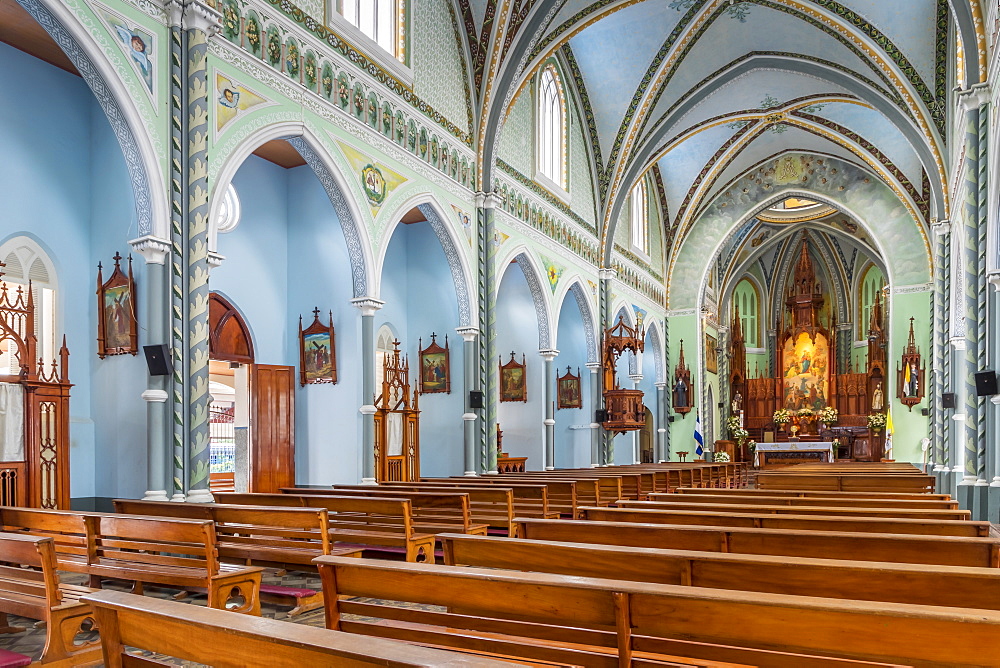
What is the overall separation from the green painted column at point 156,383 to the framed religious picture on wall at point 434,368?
9.04 meters

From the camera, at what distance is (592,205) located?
21.3 metres

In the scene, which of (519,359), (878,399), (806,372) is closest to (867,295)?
(806,372)

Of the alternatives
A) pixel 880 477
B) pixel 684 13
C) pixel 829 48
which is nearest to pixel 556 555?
pixel 880 477

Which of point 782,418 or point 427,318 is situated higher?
point 427,318

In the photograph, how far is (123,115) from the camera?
8.33 m

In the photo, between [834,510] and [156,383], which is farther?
[156,383]

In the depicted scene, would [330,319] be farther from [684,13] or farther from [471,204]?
[684,13]

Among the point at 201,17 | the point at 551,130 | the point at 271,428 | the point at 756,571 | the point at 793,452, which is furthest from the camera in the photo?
the point at 793,452

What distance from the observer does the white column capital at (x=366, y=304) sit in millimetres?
12570

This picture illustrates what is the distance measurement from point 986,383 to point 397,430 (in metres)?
10.8

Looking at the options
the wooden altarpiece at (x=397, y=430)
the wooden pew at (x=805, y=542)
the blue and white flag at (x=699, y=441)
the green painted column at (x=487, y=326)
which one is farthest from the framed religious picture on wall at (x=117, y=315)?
the blue and white flag at (x=699, y=441)

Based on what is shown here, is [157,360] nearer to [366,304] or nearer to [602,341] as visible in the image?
[366,304]

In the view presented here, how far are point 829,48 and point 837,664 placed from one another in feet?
62.6

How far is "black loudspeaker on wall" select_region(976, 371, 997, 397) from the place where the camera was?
1088 centimetres
